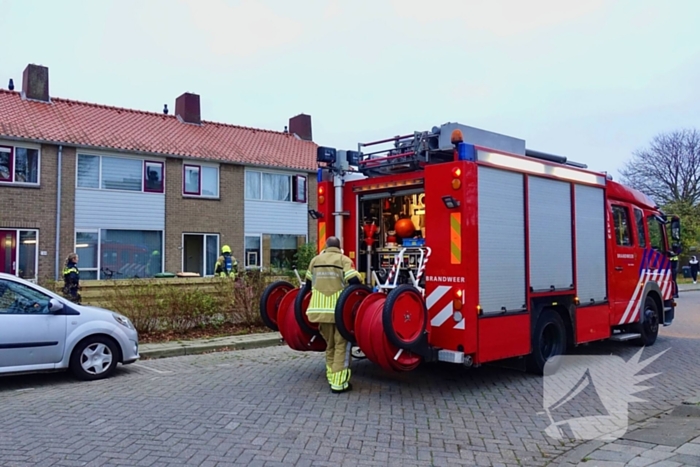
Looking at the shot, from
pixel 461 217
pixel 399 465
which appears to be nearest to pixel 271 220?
pixel 461 217

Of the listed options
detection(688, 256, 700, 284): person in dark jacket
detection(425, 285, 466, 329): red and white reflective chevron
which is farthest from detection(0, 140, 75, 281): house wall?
detection(688, 256, 700, 284): person in dark jacket

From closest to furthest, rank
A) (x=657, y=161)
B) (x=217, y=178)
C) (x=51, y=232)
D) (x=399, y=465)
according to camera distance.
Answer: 1. (x=399, y=465)
2. (x=51, y=232)
3. (x=217, y=178)
4. (x=657, y=161)

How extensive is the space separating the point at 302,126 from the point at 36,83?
40.0 feet

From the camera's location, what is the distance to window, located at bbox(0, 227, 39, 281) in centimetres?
1880

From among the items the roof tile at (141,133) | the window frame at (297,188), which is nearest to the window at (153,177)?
the roof tile at (141,133)

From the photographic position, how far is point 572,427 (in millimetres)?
5719

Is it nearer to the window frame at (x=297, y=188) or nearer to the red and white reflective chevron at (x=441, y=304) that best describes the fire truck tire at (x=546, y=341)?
the red and white reflective chevron at (x=441, y=304)

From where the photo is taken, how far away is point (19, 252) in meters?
19.1

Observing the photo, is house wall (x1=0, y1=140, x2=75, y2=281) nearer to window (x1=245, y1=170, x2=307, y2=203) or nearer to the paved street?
window (x1=245, y1=170, x2=307, y2=203)

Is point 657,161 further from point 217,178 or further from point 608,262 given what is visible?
point 608,262

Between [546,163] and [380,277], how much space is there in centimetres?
263

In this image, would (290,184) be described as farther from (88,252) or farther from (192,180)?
(88,252)

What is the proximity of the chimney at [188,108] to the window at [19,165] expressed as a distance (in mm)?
7808

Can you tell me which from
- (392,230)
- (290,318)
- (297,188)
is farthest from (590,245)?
(297,188)
